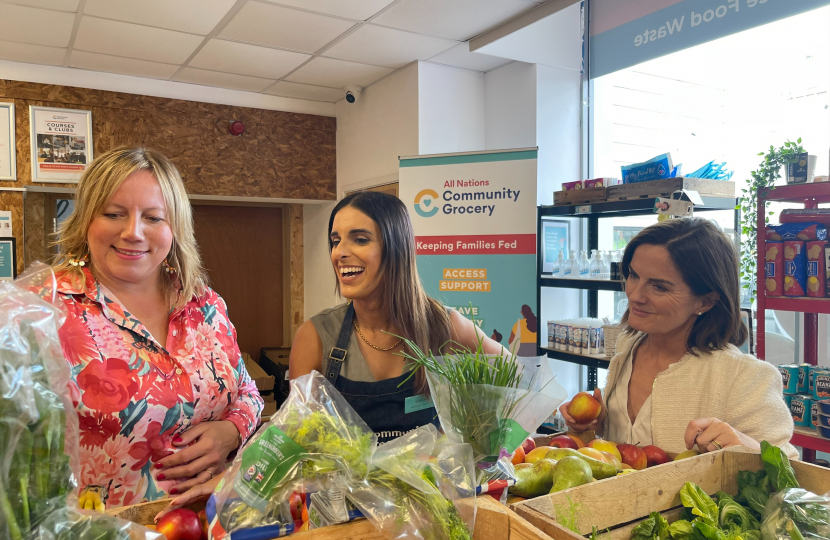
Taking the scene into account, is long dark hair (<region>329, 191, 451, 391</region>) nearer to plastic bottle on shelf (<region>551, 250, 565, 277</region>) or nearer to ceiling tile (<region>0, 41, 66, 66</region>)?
plastic bottle on shelf (<region>551, 250, 565, 277</region>)

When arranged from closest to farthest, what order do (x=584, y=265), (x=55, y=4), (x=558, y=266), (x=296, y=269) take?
(x=55, y=4) < (x=584, y=265) < (x=558, y=266) < (x=296, y=269)

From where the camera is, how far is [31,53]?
399cm

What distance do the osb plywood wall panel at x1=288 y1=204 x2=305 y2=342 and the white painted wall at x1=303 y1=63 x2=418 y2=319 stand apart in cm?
7

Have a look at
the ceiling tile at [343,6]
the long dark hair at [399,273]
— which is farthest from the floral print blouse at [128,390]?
the ceiling tile at [343,6]

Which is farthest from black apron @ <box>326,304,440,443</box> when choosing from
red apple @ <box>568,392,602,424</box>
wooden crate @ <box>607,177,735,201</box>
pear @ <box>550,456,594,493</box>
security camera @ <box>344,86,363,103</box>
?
security camera @ <box>344,86,363,103</box>

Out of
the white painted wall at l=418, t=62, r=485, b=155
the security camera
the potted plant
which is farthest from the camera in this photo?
the security camera

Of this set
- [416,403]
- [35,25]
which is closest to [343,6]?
[35,25]

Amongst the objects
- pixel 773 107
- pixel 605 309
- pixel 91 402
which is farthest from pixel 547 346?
pixel 91 402

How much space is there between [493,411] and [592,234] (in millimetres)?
3356

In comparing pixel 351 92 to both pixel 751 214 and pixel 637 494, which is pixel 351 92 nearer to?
pixel 751 214

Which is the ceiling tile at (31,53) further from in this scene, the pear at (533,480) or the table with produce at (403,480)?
the pear at (533,480)

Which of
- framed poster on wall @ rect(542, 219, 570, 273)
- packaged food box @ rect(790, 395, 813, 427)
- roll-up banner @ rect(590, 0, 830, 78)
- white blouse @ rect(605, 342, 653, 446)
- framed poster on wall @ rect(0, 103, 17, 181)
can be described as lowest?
packaged food box @ rect(790, 395, 813, 427)

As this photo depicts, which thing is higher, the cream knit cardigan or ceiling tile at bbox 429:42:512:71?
ceiling tile at bbox 429:42:512:71

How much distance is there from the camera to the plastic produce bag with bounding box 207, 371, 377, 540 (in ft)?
2.73
